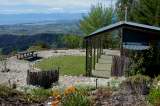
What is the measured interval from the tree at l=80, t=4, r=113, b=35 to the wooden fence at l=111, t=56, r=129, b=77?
136 feet

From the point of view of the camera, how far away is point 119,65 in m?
27.0

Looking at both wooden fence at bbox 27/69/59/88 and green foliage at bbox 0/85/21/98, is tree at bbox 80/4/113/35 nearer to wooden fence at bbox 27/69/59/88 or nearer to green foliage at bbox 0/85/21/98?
wooden fence at bbox 27/69/59/88

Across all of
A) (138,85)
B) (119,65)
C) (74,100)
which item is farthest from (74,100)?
(119,65)

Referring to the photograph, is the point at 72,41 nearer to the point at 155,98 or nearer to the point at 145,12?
the point at 145,12

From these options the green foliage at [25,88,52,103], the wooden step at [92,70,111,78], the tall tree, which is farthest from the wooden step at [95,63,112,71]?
the tall tree

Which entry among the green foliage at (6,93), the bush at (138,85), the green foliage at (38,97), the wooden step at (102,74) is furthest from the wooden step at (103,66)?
the green foliage at (6,93)

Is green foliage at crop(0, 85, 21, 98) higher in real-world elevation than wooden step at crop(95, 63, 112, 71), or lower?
higher

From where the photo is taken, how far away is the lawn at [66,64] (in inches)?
1244

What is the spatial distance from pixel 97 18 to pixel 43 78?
4731cm

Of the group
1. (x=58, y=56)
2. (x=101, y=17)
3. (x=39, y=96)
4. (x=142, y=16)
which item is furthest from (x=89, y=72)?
(x=101, y=17)

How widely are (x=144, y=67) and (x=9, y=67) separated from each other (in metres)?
10.9

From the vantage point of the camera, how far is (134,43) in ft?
94.3

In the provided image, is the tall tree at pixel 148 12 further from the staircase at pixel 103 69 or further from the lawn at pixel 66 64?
the staircase at pixel 103 69

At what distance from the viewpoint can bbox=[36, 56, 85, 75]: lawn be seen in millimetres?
31605
